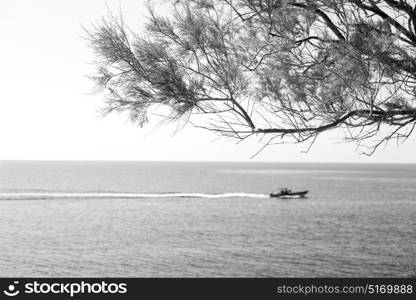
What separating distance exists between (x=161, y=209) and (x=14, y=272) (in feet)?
94.4

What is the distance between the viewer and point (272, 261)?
28.6 meters

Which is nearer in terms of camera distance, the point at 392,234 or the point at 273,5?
the point at 273,5

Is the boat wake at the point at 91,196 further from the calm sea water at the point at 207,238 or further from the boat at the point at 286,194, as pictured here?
the calm sea water at the point at 207,238

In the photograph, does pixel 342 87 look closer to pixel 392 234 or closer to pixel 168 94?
pixel 168 94

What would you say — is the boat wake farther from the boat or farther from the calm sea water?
the calm sea water

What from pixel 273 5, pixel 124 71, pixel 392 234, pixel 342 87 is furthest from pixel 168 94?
pixel 392 234

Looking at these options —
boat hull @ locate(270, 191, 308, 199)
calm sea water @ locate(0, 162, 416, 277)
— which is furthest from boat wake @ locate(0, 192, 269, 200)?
calm sea water @ locate(0, 162, 416, 277)

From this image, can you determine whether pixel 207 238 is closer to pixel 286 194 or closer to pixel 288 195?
pixel 286 194

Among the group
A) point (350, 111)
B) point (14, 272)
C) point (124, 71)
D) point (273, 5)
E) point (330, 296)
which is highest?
point (273, 5)

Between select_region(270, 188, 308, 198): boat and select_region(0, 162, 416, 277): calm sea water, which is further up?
select_region(270, 188, 308, 198): boat

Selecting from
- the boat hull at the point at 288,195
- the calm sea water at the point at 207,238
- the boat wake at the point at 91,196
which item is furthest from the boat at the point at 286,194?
the calm sea water at the point at 207,238

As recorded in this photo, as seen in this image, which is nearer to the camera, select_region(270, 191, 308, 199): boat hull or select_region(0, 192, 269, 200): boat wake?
select_region(270, 191, 308, 199): boat hull

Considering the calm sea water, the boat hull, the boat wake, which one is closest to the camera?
the calm sea water

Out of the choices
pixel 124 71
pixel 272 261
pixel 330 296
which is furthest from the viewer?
pixel 272 261
